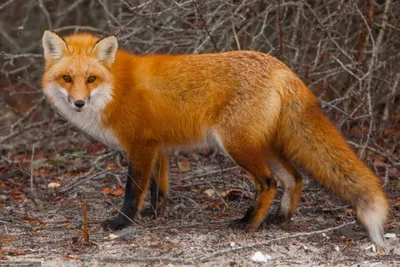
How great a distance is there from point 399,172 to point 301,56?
186cm

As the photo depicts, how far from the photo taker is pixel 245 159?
15.8ft

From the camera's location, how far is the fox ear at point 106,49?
496cm

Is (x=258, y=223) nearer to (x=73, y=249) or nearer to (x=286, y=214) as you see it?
(x=286, y=214)

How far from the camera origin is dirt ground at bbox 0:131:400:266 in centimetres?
440

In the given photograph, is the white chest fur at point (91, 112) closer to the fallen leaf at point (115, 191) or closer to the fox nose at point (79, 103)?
the fox nose at point (79, 103)

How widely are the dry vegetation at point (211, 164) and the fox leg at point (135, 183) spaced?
136 mm

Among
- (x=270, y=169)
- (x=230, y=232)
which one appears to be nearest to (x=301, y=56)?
(x=270, y=169)

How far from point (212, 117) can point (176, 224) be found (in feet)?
2.97

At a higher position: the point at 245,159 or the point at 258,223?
the point at 245,159

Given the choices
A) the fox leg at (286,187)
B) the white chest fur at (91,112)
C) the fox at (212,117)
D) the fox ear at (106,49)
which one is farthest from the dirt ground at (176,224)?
the fox ear at (106,49)

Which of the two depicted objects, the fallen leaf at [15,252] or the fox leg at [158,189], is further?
the fox leg at [158,189]

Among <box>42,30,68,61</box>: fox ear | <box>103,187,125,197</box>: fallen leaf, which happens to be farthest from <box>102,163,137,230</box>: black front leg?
<box>103,187,125,197</box>: fallen leaf

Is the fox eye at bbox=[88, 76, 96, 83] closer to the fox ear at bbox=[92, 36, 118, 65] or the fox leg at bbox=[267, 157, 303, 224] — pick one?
the fox ear at bbox=[92, 36, 118, 65]

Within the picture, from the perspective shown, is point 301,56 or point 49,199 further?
point 301,56
